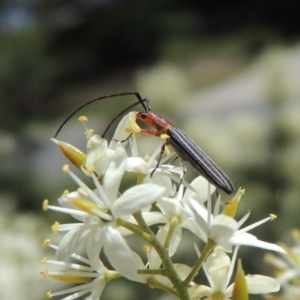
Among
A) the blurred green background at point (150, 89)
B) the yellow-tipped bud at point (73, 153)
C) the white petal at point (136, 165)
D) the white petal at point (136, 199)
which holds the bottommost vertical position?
the white petal at point (136, 199)

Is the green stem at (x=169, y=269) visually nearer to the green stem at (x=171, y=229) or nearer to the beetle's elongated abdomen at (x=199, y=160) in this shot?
the green stem at (x=171, y=229)

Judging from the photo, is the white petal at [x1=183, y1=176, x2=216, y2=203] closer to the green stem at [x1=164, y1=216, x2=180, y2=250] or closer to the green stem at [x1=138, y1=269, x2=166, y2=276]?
the green stem at [x1=164, y1=216, x2=180, y2=250]

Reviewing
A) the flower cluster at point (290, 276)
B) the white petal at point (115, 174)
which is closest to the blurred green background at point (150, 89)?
the flower cluster at point (290, 276)

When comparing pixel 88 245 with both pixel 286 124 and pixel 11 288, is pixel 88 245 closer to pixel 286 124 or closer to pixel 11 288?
pixel 11 288

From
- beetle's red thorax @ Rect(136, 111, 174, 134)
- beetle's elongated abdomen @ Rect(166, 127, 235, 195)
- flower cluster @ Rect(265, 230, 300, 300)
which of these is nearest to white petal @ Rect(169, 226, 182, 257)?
beetle's elongated abdomen @ Rect(166, 127, 235, 195)

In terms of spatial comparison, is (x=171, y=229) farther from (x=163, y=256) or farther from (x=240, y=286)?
(x=240, y=286)

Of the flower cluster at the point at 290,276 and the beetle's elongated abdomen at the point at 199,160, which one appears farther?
the flower cluster at the point at 290,276

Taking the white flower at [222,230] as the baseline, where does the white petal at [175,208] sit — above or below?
above

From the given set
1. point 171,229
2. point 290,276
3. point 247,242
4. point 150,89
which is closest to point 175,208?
point 171,229
